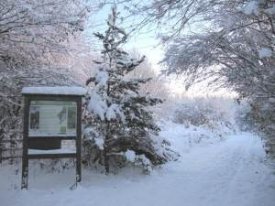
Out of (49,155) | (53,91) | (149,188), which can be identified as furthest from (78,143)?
(149,188)

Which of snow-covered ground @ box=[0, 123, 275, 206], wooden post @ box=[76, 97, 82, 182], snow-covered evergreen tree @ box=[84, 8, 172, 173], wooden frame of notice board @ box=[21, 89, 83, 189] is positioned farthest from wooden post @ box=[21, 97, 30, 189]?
snow-covered evergreen tree @ box=[84, 8, 172, 173]

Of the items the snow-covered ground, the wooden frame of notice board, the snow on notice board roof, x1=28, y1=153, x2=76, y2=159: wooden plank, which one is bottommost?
the snow-covered ground

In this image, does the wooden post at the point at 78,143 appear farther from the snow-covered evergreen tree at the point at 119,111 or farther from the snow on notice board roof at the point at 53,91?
the snow-covered evergreen tree at the point at 119,111

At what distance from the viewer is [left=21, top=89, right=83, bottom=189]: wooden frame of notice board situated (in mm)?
9289

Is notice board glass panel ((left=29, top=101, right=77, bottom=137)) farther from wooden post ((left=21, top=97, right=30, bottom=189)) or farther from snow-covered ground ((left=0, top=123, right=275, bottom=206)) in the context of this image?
snow-covered ground ((left=0, top=123, right=275, bottom=206))

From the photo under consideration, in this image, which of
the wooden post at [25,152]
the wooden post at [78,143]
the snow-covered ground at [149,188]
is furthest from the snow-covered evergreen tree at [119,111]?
the wooden post at [25,152]

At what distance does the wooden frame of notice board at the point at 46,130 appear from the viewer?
9.29 metres

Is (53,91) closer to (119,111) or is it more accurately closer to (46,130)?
(46,130)

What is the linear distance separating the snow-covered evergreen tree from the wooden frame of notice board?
39.6 inches

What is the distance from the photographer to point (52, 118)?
9.57 metres

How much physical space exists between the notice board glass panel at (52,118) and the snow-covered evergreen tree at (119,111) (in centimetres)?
101

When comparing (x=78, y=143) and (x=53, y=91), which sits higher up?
(x=53, y=91)

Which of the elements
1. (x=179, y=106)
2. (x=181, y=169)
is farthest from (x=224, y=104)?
(x=181, y=169)

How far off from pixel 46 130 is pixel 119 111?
1.95 meters
